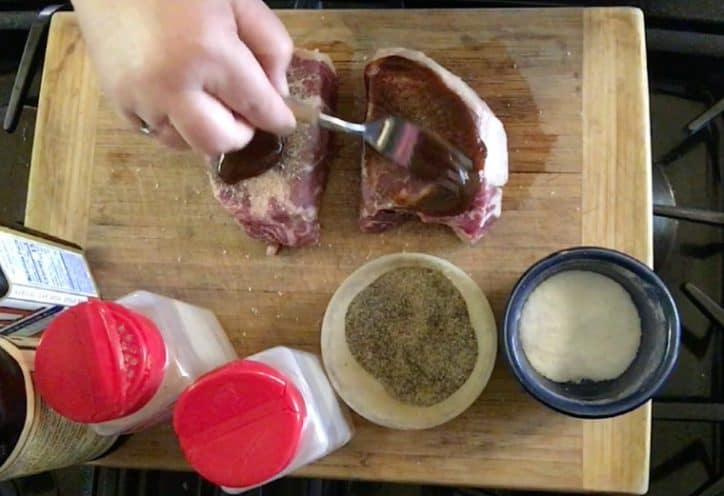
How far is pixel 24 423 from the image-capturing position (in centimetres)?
93

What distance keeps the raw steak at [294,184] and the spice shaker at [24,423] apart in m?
0.30

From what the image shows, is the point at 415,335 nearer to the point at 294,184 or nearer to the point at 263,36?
the point at 294,184

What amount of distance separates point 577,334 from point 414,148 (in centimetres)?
29

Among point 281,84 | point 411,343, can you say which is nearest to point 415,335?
point 411,343

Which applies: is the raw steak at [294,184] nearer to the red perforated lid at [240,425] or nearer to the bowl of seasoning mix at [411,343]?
the bowl of seasoning mix at [411,343]

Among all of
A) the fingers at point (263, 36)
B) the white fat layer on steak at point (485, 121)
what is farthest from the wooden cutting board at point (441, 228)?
the fingers at point (263, 36)

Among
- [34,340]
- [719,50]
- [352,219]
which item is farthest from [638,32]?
[34,340]

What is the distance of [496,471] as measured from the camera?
3.63 ft

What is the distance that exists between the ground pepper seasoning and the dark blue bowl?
82mm

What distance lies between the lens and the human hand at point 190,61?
760mm

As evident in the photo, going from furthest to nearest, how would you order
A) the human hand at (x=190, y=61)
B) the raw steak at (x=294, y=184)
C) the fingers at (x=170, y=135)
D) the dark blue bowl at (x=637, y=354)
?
1. the raw steak at (x=294, y=184)
2. the dark blue bowl at (x=637, y=354)
3. the fingers at (x=170, y=135)
4. the human hand at (x=190, y=61)

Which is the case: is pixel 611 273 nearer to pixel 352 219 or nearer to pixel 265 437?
pixel 352 219

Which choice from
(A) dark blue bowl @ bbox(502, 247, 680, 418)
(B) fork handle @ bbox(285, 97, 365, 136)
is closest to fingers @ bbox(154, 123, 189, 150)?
(B) fork handle @ bbox(285, 97, 365, 136)

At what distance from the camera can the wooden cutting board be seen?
3.64ft
